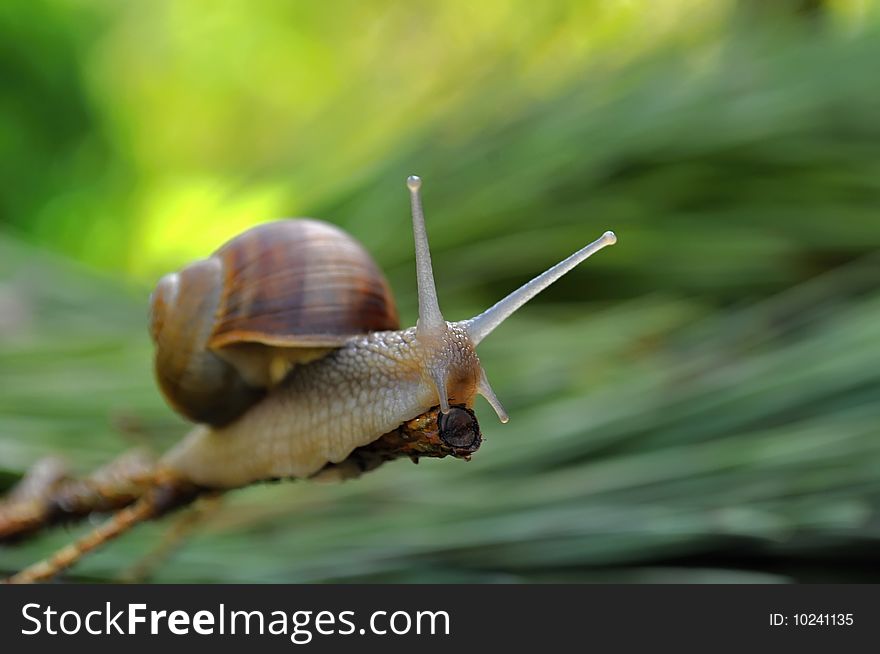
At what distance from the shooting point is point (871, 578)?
0.63m

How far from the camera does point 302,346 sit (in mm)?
565

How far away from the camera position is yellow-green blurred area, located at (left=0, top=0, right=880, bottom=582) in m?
0.68

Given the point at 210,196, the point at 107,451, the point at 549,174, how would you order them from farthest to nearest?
1. the point at 210,196
2. the point at 549,174
3. the point at 107,451

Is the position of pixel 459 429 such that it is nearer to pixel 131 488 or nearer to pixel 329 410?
pixel 329 410

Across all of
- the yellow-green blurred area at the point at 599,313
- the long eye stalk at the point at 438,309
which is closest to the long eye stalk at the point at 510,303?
the long eye stalk at the point at 438,309

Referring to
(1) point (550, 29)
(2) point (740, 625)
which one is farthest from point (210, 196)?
(2) point (740, 625)

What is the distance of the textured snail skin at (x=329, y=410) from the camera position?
0.54 meters

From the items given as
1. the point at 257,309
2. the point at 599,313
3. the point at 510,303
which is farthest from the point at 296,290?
the point at 599,313

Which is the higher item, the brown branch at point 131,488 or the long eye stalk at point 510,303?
the long eye stalk at point 510,303

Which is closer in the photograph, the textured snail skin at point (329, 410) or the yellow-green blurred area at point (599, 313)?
the textured snail skin at point (329, 410)

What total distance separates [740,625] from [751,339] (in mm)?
327

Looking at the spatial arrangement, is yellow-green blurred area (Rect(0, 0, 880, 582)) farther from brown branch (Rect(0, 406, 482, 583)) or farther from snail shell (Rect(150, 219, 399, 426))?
snail shell (Rect(150, 219, 399, 426))

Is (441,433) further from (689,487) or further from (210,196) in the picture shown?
(210,196)

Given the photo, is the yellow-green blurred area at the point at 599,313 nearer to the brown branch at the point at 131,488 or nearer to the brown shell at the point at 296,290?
the brown branch at the point at 131,488
